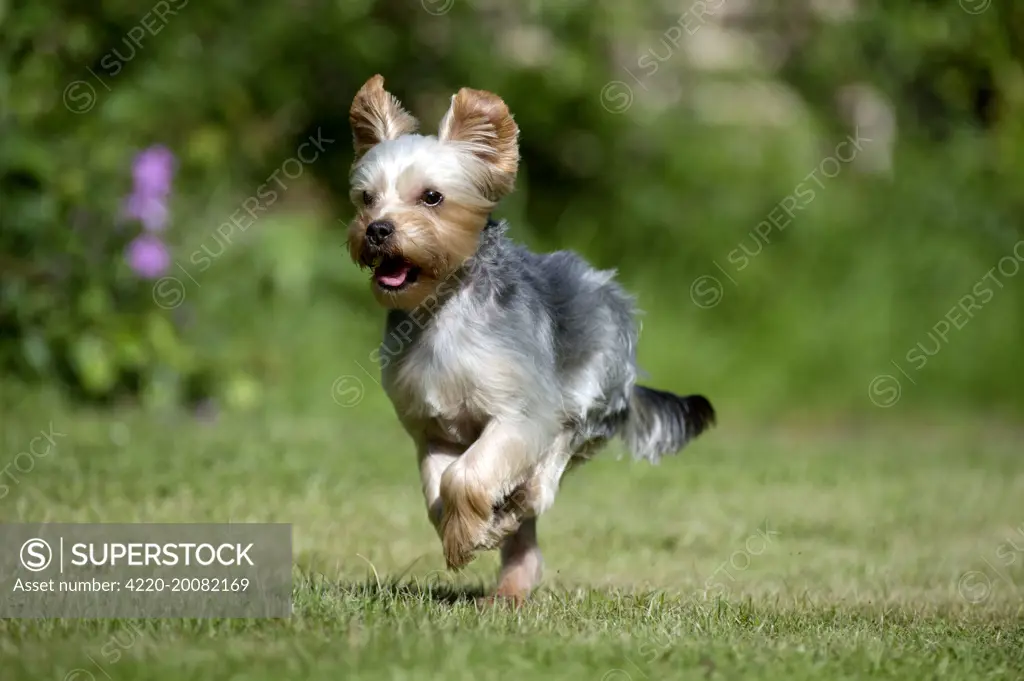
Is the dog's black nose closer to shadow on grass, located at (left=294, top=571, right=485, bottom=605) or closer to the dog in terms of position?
the dog

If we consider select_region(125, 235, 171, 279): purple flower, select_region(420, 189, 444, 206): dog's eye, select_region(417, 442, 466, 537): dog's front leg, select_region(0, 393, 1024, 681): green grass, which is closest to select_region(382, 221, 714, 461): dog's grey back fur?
select_region(420, 189, 444, 206): dog's eye

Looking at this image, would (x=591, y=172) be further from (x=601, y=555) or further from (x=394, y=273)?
(x=394, y=273)

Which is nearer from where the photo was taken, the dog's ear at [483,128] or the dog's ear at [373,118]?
the dog's ear at [483,128]

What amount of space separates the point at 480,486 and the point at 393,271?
82 centimetres

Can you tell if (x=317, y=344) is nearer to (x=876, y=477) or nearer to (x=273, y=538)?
(x=876, y=477)

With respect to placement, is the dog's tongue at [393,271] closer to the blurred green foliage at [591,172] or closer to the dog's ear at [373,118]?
the dog's ear at [373,118]

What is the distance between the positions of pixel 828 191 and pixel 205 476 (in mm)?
7680

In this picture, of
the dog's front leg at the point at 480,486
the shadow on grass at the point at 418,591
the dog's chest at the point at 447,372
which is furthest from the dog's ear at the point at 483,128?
the shadow on grass at the point at 418,591

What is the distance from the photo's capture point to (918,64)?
14.1m

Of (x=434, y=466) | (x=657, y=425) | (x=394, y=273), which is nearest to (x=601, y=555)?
(x=657, y=425)

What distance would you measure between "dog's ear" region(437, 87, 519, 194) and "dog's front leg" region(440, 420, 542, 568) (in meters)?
1.00

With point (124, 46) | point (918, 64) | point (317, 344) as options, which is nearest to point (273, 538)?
point (317, 344)

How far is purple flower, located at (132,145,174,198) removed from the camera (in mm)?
10664

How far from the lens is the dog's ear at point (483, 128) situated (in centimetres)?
555
